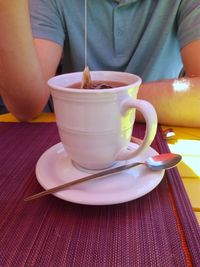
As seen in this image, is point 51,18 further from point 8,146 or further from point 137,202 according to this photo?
point 137,202

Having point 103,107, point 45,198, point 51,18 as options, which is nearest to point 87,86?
point 103,107

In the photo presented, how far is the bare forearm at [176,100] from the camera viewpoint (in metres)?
0.64

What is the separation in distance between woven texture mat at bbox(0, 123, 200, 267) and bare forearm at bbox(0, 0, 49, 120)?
323 millimetres

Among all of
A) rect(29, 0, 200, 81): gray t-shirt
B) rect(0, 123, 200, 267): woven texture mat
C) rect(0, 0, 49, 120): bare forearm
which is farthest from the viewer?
rect(29, 0, 200, 81): gray t-shirt

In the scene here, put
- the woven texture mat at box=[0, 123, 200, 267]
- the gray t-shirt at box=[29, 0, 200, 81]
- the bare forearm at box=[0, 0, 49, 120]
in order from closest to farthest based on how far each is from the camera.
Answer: the woven texture mat at box=[0, 123, 200, 267] → the bare forearm at box=[0, 0, 49, 120] → the gray t-shirt at box=[29, 0, 200, 81]

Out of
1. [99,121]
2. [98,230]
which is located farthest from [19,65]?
[98,230]

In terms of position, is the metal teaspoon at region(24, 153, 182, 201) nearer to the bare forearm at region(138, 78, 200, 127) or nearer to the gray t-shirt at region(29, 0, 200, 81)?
the bare forearm at region(138, 78, 200, 127)

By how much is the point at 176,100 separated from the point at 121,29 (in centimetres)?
48

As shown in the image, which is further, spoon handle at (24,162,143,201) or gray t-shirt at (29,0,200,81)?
gray t-shirt at (29,0,200,81)

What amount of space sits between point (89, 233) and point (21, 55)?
20.0 inches

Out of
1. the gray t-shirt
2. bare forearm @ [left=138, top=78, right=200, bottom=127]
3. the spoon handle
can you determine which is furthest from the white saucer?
the gray t-shirt

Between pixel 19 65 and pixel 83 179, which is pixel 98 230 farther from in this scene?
pixel 19 65

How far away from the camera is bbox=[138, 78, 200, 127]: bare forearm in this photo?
64 centimetres

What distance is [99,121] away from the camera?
0.37 metres
